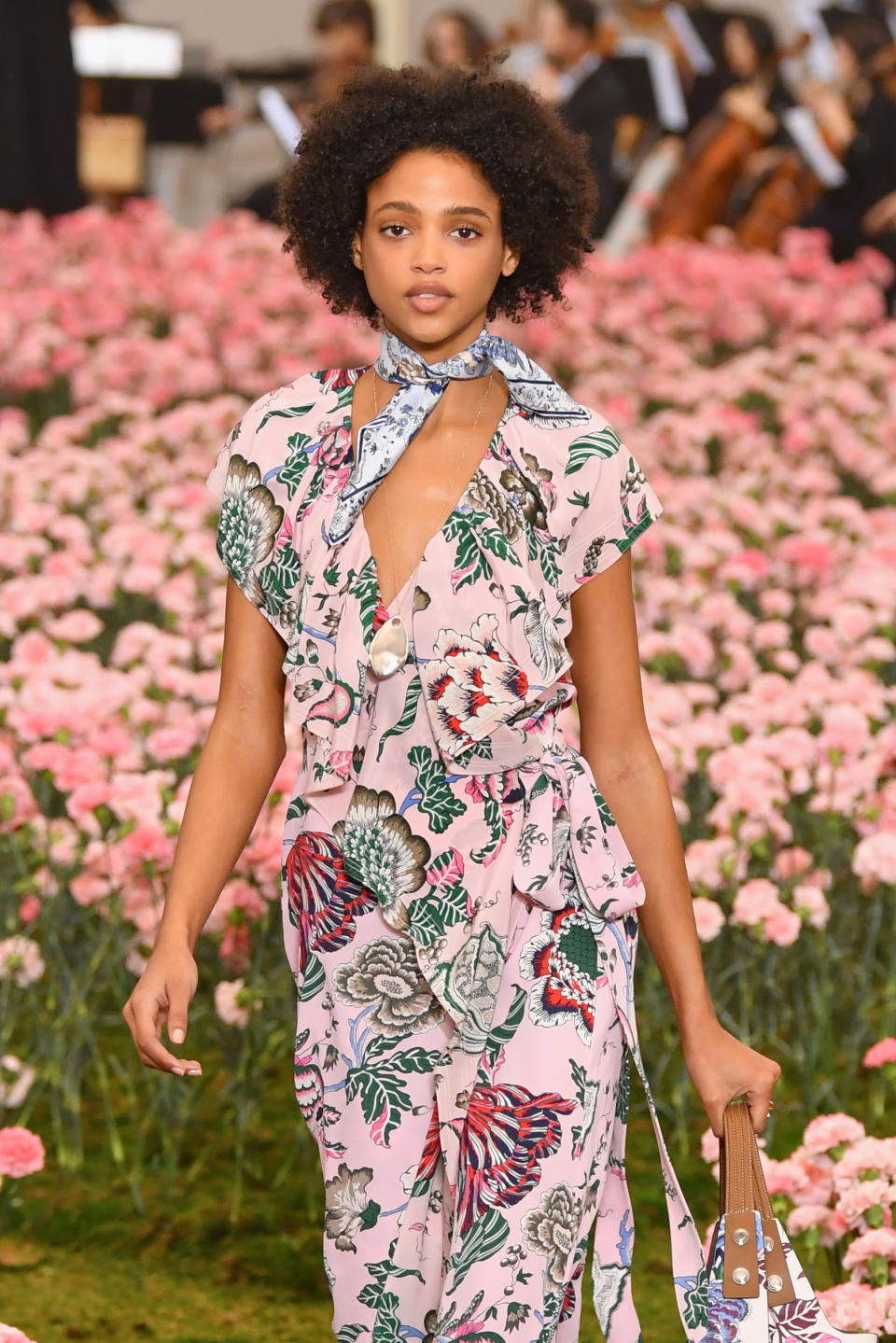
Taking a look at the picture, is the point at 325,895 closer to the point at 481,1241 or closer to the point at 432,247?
the point at 481,1241

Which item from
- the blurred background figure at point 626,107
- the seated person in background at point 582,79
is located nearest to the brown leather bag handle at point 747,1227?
the blurred background figure at point 626,107

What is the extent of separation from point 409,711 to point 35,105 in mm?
9099

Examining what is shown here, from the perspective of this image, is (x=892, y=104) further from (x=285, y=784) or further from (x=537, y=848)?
(x=537, y=848)

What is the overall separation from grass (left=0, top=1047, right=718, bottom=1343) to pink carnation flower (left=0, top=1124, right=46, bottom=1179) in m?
0.36

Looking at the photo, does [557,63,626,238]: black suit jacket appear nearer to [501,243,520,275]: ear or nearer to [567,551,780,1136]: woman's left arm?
[501,243,520,275]: ear

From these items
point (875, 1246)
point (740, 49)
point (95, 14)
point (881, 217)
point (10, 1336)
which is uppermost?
point (95, 14)

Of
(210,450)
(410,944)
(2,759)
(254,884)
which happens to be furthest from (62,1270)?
(210,450)

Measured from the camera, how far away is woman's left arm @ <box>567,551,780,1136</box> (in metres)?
1.61

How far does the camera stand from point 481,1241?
1499mm

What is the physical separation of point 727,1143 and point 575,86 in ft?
29.2

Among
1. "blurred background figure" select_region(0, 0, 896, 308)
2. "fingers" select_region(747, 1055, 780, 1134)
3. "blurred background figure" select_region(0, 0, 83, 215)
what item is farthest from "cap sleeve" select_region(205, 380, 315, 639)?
"blurred background figure" select_region(0, 0, 83, 215)

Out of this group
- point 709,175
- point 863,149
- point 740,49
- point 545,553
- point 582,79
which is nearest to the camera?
point 545,553

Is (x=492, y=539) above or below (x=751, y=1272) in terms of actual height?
above

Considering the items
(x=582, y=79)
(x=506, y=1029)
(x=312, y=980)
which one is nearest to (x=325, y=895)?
(x=312, y=980)
